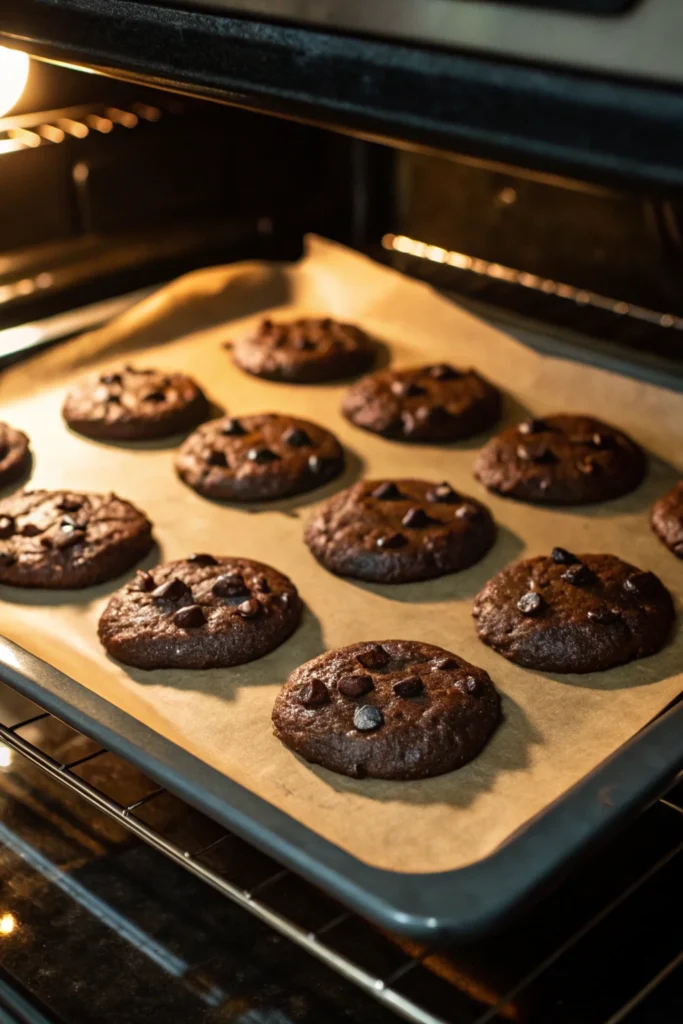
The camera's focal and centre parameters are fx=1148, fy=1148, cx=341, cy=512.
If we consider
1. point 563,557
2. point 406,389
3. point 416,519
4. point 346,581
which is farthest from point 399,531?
point 406,389

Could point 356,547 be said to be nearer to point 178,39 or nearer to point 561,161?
point 178,39

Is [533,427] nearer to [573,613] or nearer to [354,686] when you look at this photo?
[573,613]

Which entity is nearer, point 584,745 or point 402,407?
point 584,745

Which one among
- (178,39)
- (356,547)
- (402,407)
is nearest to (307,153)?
(402,407)

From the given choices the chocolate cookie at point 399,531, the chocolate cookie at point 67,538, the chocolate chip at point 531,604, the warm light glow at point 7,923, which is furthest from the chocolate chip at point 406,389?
the warm light glow at point 7,923

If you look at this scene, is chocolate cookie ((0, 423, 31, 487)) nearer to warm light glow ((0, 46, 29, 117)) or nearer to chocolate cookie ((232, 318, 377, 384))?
chocolate cookie ((232, 318, 377, 384))

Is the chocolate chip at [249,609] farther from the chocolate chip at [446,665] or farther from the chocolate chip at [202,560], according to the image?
the chocolate chip at [446,665]
